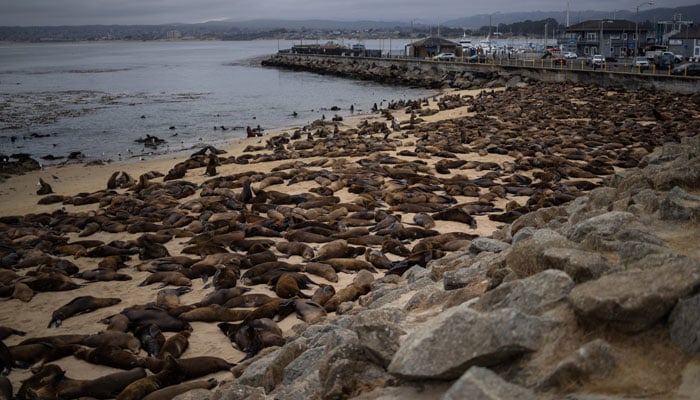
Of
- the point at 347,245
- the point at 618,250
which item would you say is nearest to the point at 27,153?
the point at 347,245

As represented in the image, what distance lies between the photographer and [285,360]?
558cm

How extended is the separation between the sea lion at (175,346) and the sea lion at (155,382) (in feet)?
1.69

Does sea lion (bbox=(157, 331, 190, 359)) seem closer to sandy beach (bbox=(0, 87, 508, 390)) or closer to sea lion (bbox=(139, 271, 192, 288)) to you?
sandy beach (bbox=(0, 87, 508, 390))

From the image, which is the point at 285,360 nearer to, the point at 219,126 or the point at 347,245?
the point at 347,245

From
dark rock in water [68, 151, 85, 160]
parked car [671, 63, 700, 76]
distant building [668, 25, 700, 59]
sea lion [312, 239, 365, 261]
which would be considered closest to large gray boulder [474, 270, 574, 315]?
sea lion [312, 239, 365, 261]

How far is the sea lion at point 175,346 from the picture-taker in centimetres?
693

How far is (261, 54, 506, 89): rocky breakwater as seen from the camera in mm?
52844

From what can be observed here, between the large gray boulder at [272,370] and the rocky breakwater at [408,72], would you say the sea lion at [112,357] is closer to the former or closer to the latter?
the large gray boulder at [272,370]

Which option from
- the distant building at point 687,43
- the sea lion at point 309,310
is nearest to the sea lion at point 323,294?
the sea lion at point 309,310

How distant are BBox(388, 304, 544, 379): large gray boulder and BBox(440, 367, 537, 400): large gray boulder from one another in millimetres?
250

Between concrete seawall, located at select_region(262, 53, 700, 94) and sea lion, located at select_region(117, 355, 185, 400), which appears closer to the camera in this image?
sea lion, located at select_region(117, 355, 185, 400)

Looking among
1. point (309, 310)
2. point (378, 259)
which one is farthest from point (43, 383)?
point (378, 259)

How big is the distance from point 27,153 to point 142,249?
64.7 ft

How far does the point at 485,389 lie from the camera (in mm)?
3080
